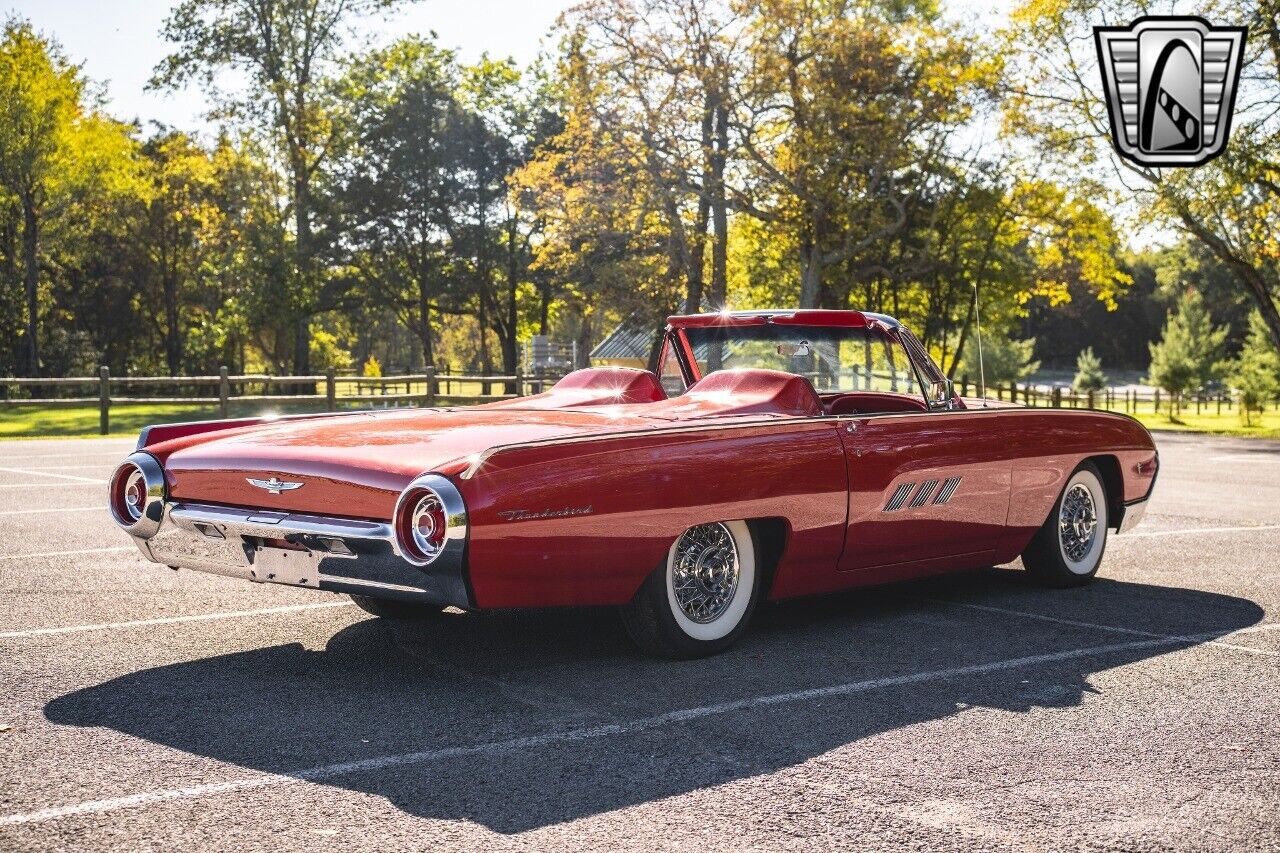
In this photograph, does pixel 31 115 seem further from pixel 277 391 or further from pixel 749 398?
pixel 749 398

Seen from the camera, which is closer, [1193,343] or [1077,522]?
[1077,522]

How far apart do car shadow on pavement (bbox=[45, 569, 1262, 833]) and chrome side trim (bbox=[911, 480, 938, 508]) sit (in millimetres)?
567

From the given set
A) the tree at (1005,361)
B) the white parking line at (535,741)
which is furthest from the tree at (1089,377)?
the white parking line at (535,741)

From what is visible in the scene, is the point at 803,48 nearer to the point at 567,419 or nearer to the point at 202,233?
the point at 567,419

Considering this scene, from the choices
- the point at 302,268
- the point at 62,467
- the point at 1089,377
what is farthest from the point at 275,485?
the point at 1089,377

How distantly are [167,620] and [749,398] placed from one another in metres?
2.78

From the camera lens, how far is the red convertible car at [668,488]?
4773 mm

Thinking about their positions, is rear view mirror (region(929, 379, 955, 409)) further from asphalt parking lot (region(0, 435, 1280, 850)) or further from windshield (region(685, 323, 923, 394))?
asphalt parking lot (region(0, 435, 1280, 850))

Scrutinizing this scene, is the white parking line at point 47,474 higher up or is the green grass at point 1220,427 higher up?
the white parking line at point 47,474

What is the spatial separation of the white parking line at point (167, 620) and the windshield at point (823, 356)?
2.23 m

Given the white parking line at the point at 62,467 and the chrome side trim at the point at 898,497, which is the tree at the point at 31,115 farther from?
the chrome side trim at the point at 898,497

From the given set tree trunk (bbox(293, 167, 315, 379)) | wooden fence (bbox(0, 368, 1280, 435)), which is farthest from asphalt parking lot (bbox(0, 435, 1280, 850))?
tree trunk (bbox(293, 167, 315, 379))

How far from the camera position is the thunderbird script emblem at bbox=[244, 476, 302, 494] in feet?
16.8

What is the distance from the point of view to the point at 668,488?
5129 mm
